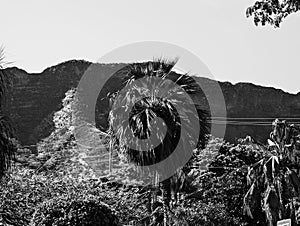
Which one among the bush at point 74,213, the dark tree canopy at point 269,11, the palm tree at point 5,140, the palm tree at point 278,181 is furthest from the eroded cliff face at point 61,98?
the dark tree canopy at point 269,11

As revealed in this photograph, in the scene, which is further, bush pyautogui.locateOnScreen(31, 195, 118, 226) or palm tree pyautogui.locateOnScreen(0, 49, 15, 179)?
bush pyautogui.locateOnScreen(31, 195, 118, 226)

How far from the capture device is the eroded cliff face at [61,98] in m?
47.4

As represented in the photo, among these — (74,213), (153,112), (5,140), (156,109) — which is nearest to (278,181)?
(156,109)

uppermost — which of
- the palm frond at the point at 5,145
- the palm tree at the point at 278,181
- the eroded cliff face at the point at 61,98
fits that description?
the eroded cliff face at the point at 61,98

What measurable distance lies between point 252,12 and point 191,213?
50.0 ft

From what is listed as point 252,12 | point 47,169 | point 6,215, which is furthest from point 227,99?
point 252,12

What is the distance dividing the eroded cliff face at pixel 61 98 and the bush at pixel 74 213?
88.1 ft

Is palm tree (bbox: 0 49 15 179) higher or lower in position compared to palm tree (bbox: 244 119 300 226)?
higher

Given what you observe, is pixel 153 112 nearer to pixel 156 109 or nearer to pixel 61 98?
pixel 156 109

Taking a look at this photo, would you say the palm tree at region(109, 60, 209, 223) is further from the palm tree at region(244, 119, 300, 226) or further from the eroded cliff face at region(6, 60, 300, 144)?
the eroded cliff face at region(6, 60, 300, 144)

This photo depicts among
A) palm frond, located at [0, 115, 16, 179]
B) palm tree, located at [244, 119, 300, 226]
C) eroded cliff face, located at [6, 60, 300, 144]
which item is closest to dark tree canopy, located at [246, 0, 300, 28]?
palm frond, located at [0, 115, 16, 179]

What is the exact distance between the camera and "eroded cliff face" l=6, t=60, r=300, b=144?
4743cm

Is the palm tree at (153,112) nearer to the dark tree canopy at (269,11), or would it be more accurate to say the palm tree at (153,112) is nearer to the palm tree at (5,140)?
the palm tree at (5,140)

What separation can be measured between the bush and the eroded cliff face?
26.9 metres
